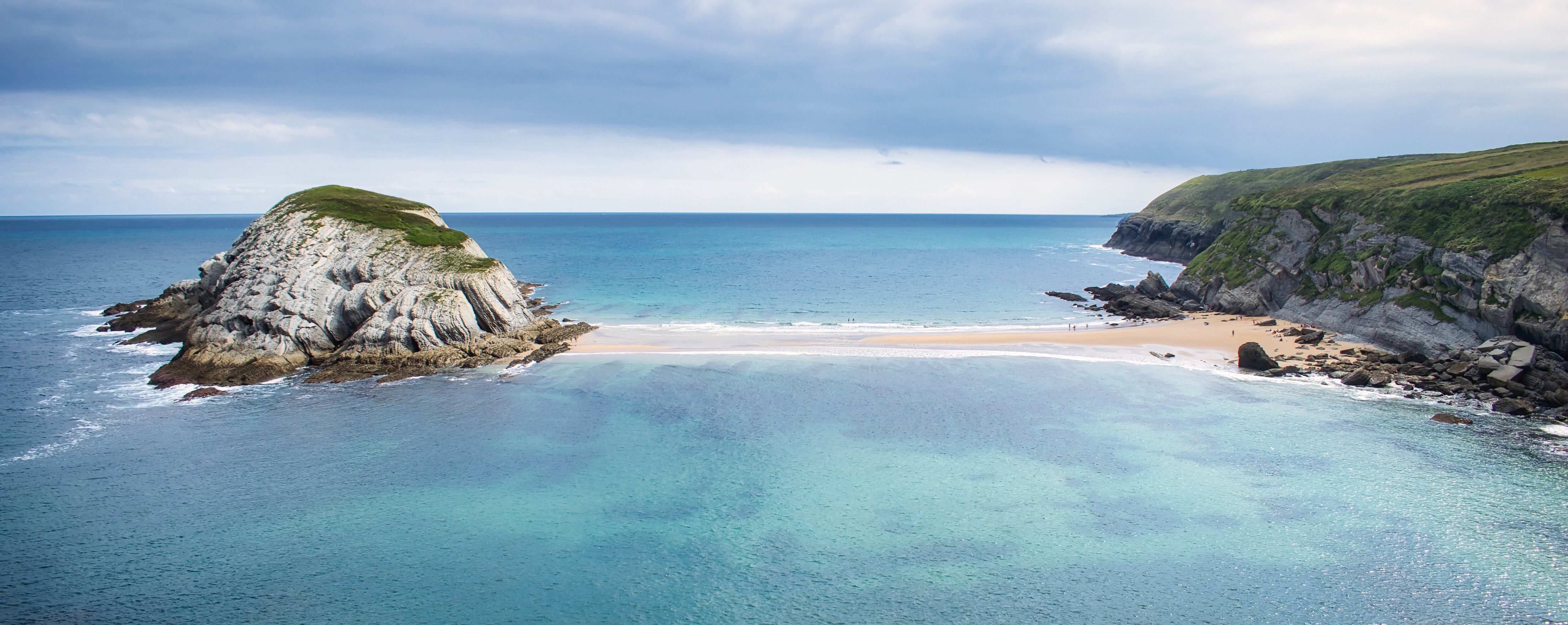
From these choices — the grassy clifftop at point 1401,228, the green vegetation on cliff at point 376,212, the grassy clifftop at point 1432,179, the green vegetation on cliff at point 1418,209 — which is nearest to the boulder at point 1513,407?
the grassy clifftop at point 1401,228

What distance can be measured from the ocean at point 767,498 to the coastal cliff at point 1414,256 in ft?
31.2

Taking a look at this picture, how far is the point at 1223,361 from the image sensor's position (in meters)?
39.9

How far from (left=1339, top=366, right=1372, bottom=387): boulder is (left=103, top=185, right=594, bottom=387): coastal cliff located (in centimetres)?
4032

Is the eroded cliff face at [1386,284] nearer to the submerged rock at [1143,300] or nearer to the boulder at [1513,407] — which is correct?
the submerged rock at [1143,300]

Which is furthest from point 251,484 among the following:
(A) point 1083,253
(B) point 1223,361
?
(A) point 1083,253

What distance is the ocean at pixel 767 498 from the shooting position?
17219 millimetres

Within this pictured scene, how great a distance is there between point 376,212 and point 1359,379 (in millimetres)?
58866

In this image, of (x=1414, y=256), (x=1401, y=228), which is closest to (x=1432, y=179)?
(x=1401, y=228)

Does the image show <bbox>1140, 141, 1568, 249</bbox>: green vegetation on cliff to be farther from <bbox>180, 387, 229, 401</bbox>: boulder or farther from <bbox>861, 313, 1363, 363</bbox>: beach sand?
<bbox>180, 387, 229, 401</bbox>: boulder

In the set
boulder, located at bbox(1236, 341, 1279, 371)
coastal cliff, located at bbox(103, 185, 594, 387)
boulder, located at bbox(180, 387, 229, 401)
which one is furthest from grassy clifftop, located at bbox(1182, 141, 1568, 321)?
boulder, located at bbox(180, 387, 229, 401)

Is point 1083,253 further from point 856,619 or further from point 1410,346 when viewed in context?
point 856,619

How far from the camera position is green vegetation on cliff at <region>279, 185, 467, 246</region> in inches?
1860

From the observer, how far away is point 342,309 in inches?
1608

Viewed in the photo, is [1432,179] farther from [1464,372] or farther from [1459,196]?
[1464,372]
